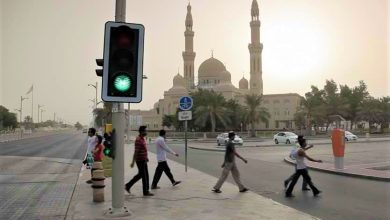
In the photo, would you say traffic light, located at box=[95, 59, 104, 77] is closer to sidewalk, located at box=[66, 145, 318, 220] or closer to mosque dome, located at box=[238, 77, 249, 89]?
sidewalk, located at box=[66, 145, 318, 220]

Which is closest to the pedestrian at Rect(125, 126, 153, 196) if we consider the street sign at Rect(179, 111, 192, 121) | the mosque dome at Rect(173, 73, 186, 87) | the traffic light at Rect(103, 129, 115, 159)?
the traffic light at Rect(103, 129, 115, 159)

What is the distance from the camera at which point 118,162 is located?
342 inches

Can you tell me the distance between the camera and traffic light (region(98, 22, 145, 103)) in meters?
8.33

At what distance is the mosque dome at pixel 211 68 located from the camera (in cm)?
12225

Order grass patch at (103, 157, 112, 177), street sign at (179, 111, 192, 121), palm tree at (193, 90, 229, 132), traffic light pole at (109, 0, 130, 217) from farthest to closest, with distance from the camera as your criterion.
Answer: palm tree at (193, 90, 229, 132) → street sign at (179, 111, 192, 121) → grass patch at (103, 157, 112, 177) → traffic light pole at (109, 0, 130, 217)

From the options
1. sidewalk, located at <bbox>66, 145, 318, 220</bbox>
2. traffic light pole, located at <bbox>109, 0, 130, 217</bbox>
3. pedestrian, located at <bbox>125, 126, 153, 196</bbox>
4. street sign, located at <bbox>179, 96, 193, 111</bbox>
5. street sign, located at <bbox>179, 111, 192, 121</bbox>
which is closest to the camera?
traffic light pole, located at <bbox>109, 0, 130, 217</bbox>

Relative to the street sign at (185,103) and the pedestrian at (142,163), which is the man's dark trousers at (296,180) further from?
the street sign at (185,103)

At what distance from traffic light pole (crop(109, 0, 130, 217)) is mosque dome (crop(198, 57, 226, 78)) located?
113383mm

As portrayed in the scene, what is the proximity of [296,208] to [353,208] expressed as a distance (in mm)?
1158

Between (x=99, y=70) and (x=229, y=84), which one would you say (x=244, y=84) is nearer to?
(x=229, y=84)

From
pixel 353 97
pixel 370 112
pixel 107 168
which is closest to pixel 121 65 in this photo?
pixel 107 168

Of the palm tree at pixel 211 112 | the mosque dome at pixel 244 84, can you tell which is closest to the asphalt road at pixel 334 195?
the palm tree at pixel 211 112

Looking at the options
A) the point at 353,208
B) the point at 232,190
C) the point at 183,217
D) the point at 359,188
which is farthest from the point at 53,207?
the point at 359,188

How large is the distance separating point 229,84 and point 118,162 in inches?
4221
